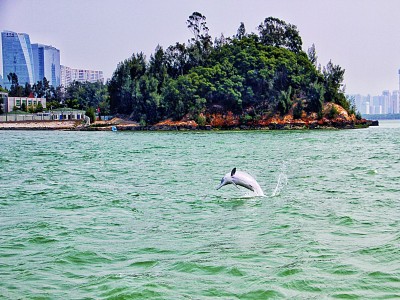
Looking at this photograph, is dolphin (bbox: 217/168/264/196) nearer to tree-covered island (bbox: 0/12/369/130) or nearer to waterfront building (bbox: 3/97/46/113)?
tree-covered island (bbox: 0/12/369/130)

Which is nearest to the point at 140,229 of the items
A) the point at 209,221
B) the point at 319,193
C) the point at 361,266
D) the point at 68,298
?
the point at 209,221

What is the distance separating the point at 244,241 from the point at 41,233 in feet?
13.8

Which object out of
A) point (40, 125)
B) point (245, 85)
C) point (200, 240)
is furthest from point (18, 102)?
point (200, 240)

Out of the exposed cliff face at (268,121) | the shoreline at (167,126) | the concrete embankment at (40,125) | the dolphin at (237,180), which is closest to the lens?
the dolphin at (237,180)

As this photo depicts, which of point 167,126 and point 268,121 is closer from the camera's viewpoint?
point 268,121

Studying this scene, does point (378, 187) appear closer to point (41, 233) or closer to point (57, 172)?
point (41, 233)

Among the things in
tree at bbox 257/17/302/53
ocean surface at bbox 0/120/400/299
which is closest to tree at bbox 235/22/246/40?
tree at bbox 257/17/302/53

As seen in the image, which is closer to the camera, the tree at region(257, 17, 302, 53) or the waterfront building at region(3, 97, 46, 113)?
the tree at region(257, 17, 302, 53)

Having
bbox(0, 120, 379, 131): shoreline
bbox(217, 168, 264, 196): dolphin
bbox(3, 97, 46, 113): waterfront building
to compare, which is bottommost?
bbox(217, 168, 264, 196): dolphin

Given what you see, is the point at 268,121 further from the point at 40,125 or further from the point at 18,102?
the point at 18,102

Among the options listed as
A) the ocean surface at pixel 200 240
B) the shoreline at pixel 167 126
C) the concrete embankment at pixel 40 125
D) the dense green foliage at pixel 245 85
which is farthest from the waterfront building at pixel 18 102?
the ocean surface at pixel 200 240

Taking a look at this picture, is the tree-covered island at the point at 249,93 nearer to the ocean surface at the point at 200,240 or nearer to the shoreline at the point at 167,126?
the shoreline at the point at 167,126

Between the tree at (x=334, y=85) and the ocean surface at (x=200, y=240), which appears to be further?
the tree at (x=334, y=85)

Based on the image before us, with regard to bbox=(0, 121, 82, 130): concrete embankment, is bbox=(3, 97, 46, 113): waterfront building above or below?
above
